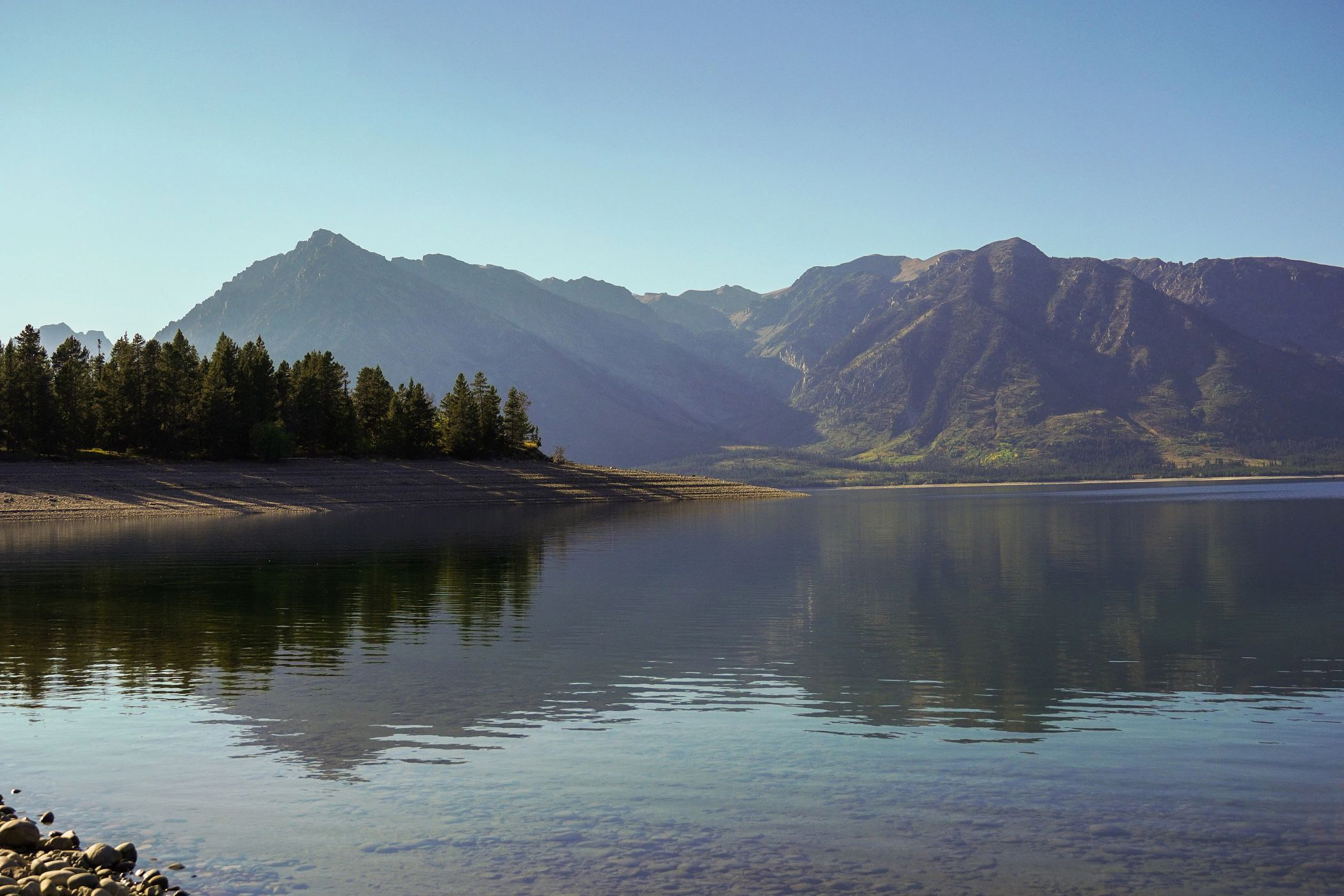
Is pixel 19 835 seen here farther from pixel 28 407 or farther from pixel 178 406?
pixel 178 406

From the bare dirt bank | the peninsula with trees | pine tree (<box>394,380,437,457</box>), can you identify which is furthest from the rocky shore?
pine tree (<box>394,380,437,457</box>)

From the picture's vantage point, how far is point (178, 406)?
536ft

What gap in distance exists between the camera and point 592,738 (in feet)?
80.8

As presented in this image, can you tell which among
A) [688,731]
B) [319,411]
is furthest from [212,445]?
[688,731]

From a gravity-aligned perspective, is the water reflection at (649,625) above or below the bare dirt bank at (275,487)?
below

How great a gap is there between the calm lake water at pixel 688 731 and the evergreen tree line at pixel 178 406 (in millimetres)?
104745

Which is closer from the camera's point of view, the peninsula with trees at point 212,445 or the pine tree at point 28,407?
the peninsula with trees at point 212,445

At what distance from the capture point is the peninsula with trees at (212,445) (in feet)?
449

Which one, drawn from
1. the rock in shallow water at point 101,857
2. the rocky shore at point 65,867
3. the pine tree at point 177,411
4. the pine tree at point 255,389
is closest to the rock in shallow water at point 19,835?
the rocky shore at point 65,867

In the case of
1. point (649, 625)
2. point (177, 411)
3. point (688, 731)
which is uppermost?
point (177, 411)

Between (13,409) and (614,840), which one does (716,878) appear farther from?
(13,409)

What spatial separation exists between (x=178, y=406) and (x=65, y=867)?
16194cm

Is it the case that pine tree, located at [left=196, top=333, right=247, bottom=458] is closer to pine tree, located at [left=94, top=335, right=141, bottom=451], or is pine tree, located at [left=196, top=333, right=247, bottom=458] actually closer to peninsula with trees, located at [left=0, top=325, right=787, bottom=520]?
peninsula with trees, located at [left=0, top=325, right=787, bottom=520]

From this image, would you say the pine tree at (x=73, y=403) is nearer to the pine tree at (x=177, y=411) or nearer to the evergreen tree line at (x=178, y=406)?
the evergreen tree line at (x=178, y=406)
